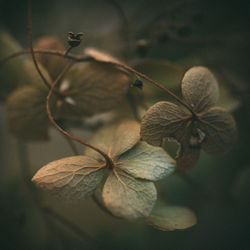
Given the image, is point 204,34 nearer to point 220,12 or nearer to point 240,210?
point 220,12

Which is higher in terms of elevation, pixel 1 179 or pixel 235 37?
pixel 235 37

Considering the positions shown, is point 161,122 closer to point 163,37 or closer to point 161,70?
point 161,70

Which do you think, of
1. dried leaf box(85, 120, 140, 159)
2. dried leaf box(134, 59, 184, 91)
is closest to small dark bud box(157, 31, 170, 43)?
dried leaf box(134, 59, 184, 91)

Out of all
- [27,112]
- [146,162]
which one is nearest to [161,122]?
[146,162]

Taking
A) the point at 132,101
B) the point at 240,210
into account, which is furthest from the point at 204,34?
the point at 240,210

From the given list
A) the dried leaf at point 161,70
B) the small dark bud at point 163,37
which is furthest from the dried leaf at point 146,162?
the small dark bud at point 163,37
